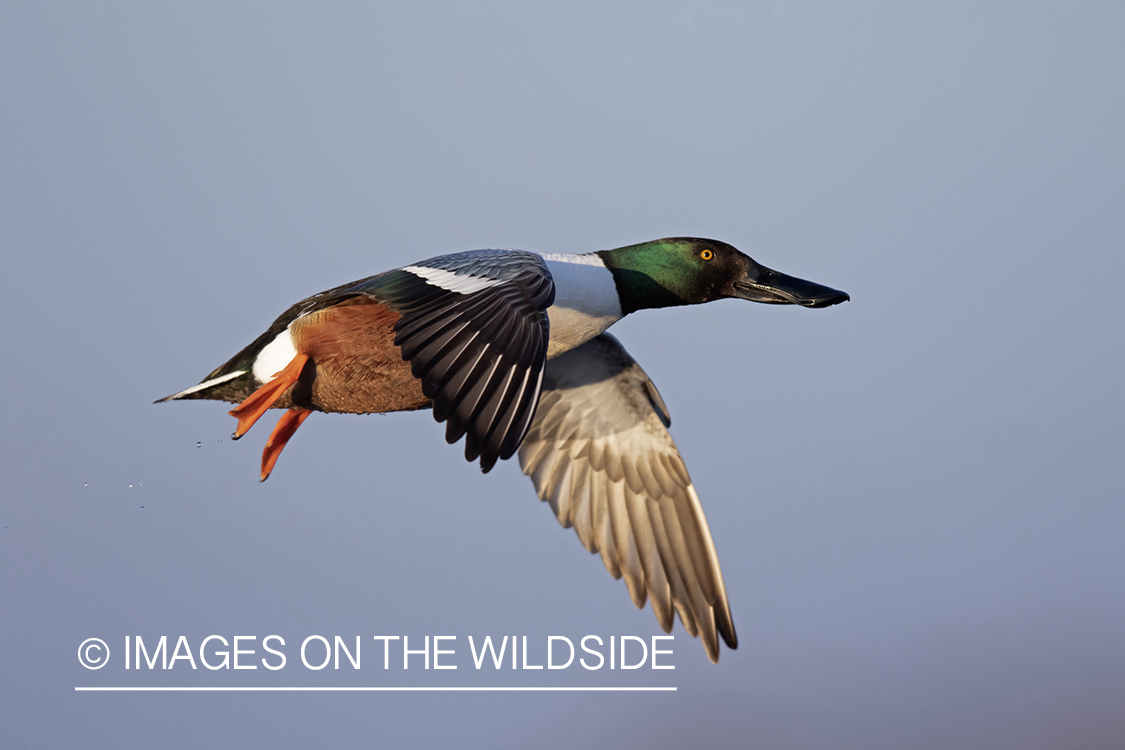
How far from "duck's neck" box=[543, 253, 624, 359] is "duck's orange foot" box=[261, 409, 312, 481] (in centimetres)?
173

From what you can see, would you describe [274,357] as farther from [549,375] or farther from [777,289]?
[777,289]

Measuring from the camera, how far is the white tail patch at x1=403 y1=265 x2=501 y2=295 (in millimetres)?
5457

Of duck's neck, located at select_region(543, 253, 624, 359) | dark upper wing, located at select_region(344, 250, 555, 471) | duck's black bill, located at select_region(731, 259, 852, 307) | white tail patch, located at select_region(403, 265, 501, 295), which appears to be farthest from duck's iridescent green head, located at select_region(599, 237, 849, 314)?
white tail patch, located at select_region(403, 265, 501, 295)

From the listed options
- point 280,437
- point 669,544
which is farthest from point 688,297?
point 280,437

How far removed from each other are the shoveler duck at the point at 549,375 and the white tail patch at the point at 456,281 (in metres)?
0.02

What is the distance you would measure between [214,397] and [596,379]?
2.56m

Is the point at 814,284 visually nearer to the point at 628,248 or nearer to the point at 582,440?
the point at 628,248

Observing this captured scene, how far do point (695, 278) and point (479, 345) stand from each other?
2.41 m

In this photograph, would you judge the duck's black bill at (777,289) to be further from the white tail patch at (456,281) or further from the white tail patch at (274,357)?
the white tail patch at (274,357)

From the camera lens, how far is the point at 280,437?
7.20 m

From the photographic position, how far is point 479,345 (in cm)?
503

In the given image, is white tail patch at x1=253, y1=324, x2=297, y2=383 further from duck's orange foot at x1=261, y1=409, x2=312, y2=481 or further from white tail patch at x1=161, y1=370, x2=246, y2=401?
duck's orange foot at x1=261, y1=409, x2=312, y2=481

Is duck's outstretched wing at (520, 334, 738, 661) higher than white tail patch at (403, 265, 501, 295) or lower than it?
lower

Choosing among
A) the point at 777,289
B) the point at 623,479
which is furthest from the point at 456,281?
the point at 623,479
